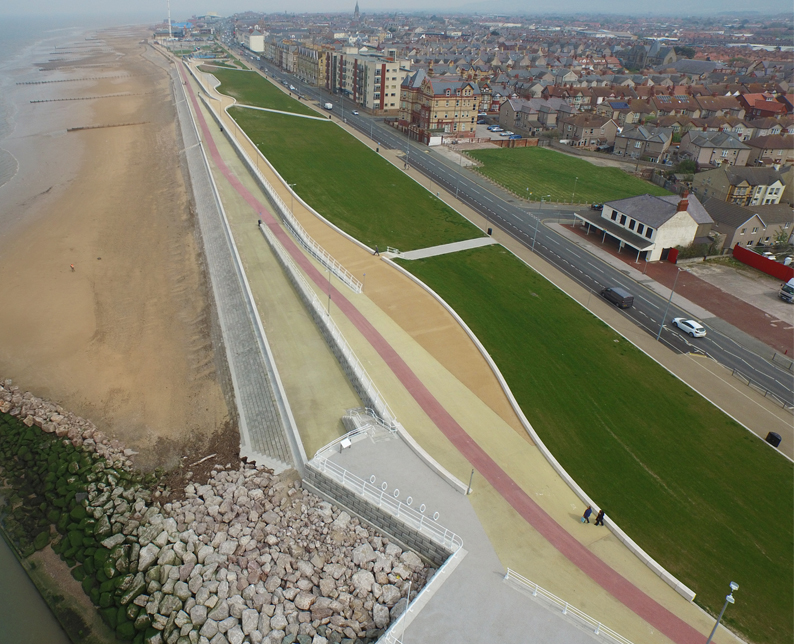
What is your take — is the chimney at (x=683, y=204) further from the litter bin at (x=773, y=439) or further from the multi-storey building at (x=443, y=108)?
the multi-storey building at (x=443, y=108)

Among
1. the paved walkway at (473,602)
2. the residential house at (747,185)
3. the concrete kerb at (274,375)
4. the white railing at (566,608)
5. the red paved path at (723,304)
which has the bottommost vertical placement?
the red paved path at (723,304)

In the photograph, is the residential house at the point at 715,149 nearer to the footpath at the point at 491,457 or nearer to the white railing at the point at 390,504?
the footpath at the point at 491,457

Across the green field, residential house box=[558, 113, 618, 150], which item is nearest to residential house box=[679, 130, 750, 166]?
the green field

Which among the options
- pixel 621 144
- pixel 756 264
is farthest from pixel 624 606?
pixel 621 144

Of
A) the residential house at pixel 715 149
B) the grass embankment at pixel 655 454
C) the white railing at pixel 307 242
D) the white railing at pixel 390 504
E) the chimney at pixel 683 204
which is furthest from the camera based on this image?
the residential house at pixel 715 149

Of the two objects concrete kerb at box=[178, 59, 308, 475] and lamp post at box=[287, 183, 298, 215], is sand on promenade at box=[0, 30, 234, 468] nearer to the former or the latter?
concrete kerb at box=[178, 59, 308, 475]

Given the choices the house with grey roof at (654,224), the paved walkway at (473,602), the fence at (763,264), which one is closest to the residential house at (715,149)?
the fence at (763,264)

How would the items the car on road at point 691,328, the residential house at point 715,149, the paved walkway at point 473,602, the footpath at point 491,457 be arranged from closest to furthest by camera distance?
the paved walkway at point 473,602 → the footpath at point 491,457 → the car on road at point 691,328 → the residential house at point 715,149

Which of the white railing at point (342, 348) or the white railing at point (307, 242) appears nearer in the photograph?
the white railing at point (342, 348)

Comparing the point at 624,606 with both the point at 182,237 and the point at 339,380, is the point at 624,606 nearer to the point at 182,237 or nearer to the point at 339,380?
the point at 339,380

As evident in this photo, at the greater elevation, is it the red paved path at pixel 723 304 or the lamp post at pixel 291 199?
the lamp post at pixel 291 199
